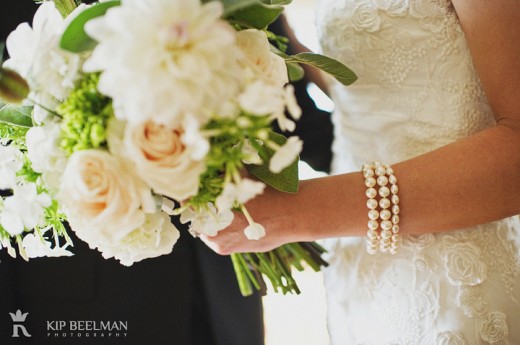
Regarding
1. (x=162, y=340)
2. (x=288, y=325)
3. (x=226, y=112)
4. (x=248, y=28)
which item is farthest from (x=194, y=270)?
(x=288, y=325)

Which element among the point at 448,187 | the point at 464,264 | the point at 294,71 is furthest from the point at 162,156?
the point at 464,264

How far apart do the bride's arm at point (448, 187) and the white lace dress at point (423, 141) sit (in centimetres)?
8

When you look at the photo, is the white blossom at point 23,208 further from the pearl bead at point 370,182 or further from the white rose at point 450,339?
the white rose at point 450,339

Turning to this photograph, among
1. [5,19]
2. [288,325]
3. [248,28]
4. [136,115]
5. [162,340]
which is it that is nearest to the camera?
[136,115]

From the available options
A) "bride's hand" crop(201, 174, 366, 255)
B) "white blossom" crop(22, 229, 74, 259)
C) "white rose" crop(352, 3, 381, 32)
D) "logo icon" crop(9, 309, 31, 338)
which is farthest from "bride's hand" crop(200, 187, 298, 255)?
"logo icon" crop(9, 309, 31, 338)

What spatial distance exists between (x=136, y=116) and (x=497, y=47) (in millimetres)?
602

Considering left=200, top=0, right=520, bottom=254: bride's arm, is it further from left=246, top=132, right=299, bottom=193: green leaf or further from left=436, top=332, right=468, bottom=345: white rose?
left=436, top=332, right=468, bottom=345: white rose

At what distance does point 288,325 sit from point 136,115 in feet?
6.87

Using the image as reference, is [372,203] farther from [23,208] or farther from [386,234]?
[23,208]

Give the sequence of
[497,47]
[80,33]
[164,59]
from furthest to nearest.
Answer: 1. [497,47]
2. [80,33]
3. [164,59]

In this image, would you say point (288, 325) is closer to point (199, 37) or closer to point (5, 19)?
point (5, 19)

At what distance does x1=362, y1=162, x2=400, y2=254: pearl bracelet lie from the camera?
2.75 feet

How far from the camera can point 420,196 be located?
33.1 inches

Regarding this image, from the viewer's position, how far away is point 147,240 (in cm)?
64
